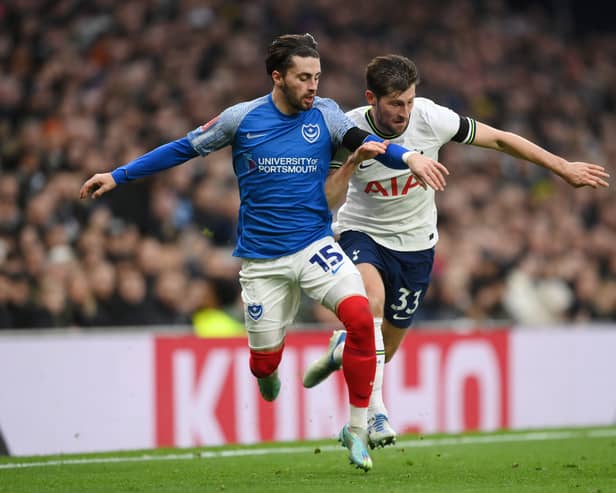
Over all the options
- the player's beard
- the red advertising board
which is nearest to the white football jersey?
the player's beard

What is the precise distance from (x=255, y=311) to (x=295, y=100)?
1457 millimetres

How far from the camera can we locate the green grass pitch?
24.3 ft

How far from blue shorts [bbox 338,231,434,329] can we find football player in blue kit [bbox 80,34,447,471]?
2.42ft

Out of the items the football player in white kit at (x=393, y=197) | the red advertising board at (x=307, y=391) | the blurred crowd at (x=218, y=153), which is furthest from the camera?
the blurred crowd at (x=218, y=153)

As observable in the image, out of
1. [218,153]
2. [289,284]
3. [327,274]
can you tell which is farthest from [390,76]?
[218,153]

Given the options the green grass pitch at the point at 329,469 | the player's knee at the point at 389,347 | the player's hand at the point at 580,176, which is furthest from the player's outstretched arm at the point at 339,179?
the green grass pitch at the point at 329,469

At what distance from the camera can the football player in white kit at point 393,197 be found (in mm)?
8008

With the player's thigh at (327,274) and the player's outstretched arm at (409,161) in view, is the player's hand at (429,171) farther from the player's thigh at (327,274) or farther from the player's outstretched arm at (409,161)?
the player's thigh at (327,274)

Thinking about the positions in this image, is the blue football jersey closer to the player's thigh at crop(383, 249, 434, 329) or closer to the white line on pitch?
the player's thigh at crop(383, 249, 434, 329)

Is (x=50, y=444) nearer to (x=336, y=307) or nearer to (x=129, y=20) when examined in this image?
(x=336, y=307)

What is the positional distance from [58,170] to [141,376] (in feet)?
10.3

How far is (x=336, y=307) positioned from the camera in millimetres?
7621

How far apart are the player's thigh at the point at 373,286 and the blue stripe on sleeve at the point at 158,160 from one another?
1538 mm

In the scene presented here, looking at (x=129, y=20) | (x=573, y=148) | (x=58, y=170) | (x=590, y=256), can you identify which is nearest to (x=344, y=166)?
(x=58, y=170)
